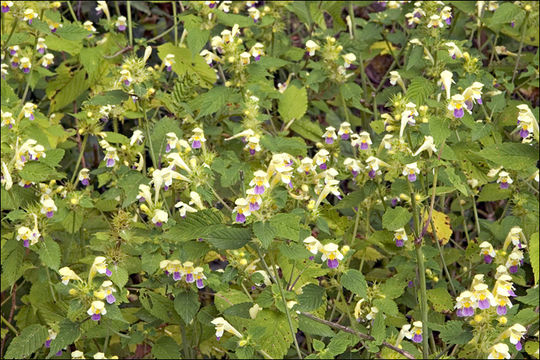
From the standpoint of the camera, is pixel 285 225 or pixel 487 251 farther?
pixel 487 251

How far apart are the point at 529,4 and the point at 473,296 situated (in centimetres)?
201

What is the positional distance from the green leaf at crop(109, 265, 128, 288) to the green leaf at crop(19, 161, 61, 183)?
0.55 meters

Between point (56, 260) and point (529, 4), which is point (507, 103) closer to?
point (529, 4)

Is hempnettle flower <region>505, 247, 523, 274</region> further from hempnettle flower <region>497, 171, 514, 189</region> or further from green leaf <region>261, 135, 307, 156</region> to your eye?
green leaf <region>261, 135, 307, 156</region>

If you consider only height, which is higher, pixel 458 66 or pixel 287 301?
pixel 458 66

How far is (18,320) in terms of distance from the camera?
3.61 meters

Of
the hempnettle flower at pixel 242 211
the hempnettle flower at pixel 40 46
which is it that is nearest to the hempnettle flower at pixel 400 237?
the hempnettle flower at pixel 242 211

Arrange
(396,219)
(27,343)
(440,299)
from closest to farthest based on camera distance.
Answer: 1. (396,219)
2. (27,343)
3. (440,299)

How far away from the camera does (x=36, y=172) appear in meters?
3.04

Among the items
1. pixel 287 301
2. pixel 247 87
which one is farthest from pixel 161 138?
pixel 287 301

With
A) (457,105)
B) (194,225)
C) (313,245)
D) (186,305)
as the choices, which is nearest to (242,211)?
(194,225)

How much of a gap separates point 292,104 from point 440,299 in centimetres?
120

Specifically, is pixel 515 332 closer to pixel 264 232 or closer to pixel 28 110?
pixel 264 232

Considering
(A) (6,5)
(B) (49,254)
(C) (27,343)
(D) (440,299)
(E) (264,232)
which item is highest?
(E) (264,232)
